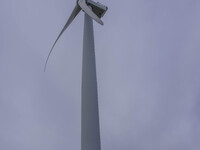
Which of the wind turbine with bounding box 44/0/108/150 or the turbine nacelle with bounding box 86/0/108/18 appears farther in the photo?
the turbine nacelle with bounding box 86/0/108/18

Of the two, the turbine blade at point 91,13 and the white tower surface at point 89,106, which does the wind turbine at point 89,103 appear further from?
the turbine blade at point 91,13

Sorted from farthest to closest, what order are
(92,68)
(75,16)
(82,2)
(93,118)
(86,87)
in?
1. (75,16)
2. (82,2)
3. (92,68)
4. (86,87)
5. (93,118)

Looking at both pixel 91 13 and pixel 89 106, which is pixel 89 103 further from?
pixel 91 13

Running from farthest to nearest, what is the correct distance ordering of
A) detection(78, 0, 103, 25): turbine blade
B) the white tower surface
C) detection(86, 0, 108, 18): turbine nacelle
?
detection(86, 0, 108, 18): turbine nacelle < detection(78, 0, 103, 25): turbine blade < the white tower surface

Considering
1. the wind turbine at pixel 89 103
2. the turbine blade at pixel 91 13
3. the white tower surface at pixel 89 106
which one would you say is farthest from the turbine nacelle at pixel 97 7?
the white tower surface at pixel 89 106

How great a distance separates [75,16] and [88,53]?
11.5m

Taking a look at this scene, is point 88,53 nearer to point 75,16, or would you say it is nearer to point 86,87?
point 86,87

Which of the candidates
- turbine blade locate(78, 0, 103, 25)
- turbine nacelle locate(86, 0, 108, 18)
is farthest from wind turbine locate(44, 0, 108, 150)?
turbine nacelle locate(86, 0, 108, 18)

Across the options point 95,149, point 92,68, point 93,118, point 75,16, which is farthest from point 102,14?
point 95,149

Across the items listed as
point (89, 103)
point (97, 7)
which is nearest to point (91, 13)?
point (97, 7)

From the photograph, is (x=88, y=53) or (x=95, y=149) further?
(x=88, y=53)

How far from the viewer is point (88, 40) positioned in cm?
1806

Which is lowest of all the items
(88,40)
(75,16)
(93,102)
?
(93,102)

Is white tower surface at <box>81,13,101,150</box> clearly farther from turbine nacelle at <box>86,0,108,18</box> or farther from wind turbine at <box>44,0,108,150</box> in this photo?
turbine nacelle at <box>86,0,108,18</box>
